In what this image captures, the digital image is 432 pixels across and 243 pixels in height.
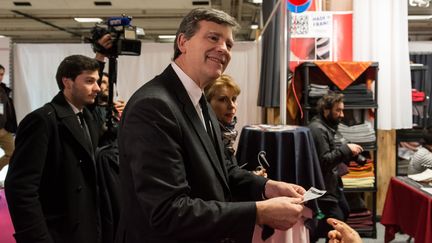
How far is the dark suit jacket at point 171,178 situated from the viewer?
1.05 metres

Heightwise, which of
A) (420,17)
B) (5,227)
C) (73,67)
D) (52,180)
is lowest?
(5,227)

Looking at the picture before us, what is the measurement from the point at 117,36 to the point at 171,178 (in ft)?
Result: 4.74

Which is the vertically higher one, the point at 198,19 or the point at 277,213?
the point at 198,19

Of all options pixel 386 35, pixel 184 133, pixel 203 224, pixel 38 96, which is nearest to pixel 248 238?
pixel 203 224

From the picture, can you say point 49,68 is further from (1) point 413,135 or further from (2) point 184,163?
(2) point 184,163

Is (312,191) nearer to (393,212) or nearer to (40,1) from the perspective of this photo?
(393,212)

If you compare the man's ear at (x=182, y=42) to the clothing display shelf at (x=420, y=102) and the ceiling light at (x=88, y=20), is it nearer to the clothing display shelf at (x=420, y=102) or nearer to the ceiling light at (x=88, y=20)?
the clothing display shelf at (x=420, y=102)

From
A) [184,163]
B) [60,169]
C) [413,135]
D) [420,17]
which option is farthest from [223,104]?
[420,17]

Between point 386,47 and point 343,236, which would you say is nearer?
point 343,236

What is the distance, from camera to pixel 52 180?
71.6 inches

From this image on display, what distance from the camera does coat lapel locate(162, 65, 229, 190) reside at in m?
1.20

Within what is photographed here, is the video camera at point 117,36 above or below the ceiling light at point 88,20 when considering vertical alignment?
below

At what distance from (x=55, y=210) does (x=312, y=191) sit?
3.61 feet

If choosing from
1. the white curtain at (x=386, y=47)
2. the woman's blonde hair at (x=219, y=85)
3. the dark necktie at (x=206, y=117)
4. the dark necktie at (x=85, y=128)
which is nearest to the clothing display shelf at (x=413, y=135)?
the white curtain at (x=386, y=47)
